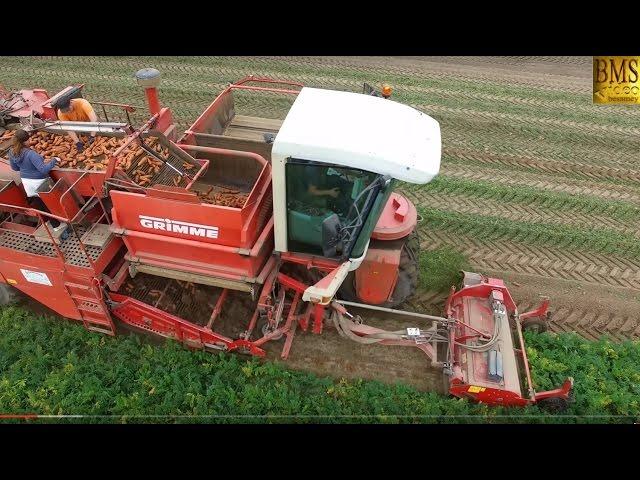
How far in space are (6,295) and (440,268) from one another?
19.5ft

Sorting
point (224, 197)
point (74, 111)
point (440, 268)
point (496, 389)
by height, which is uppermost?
point (74, 111)

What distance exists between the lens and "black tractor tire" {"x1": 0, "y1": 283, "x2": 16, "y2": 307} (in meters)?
6.05

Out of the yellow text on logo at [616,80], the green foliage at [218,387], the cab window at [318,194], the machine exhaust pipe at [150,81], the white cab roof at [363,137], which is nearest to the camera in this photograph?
the white cab roof at [363,137]

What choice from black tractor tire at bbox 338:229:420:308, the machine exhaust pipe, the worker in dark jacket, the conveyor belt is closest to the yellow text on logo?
black tractor tire at bbox 338:229:420:308

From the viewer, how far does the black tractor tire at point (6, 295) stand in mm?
6047

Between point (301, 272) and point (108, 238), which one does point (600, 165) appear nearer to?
point (301, 272)

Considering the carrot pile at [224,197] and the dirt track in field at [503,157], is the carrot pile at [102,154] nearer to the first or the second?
the carrot pile at [224,197]

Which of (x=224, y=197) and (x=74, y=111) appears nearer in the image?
(x=224, y=197)

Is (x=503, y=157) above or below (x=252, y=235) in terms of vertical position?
below

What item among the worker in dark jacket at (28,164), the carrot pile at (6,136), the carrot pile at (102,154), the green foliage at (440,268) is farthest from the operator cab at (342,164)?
the carrot pile at (6,136)

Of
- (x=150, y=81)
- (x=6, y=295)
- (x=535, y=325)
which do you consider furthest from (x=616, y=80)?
(x=6, y=295)

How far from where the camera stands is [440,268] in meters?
6.85

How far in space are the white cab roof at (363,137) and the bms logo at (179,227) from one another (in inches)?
46.5

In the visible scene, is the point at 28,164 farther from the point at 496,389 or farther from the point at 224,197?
the point at 496,389
